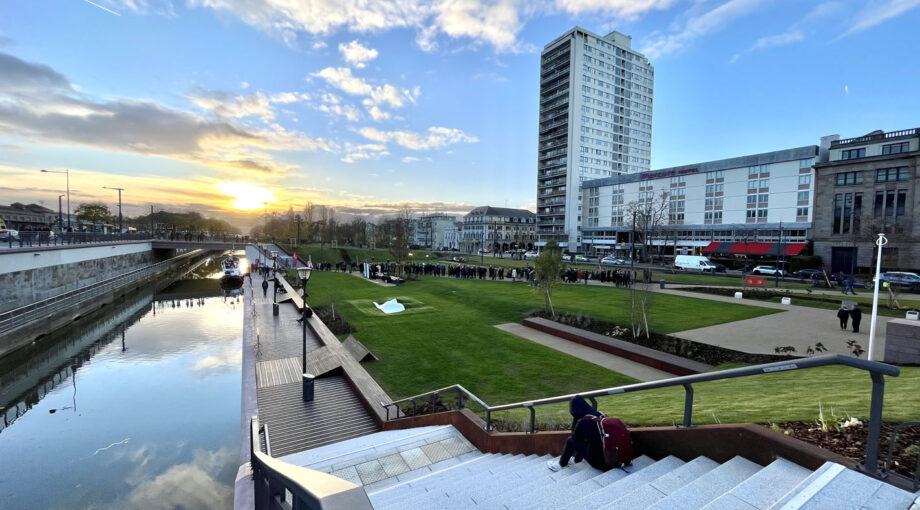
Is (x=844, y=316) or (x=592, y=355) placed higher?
(x=844, y=316)

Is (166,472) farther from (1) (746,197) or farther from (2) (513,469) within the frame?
(1) (746,197)

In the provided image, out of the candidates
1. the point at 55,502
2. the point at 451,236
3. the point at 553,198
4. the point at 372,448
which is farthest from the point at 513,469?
the point at 451,236

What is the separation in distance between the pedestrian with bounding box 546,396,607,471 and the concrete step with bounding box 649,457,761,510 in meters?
1.28

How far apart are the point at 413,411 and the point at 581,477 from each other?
7.04 metres

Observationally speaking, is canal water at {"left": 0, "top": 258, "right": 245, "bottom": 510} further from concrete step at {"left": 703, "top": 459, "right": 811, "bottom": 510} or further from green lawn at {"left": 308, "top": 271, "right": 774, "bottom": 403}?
concrete step at {"left": 703, "top": 459, "right": 811, "bottom": 510}

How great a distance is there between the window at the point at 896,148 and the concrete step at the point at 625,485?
6050 cm

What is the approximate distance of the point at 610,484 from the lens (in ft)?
13.4

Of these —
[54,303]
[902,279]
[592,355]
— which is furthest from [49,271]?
[902,279]

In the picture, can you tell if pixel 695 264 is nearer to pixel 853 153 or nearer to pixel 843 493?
pixel 853 153

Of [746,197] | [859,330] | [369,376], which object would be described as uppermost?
[746,197]

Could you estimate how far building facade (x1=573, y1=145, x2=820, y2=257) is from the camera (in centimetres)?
5688

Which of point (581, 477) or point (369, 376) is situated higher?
point (581, 477)

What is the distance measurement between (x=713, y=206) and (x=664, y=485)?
75.9m

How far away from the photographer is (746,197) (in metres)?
63.0
